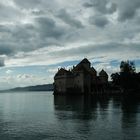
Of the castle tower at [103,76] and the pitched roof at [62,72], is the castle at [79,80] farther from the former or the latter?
the castle tower at [103,76]

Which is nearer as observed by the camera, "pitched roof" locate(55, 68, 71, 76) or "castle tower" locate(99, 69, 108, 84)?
"pitched roof" locate(55, 68, 71, 76)

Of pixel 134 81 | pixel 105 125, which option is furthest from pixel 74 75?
Result: pixel 105 125

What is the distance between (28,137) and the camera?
93.4 ft

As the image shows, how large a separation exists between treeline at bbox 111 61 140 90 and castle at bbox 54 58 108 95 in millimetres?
11416

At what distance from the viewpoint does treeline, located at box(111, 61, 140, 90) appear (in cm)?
12369

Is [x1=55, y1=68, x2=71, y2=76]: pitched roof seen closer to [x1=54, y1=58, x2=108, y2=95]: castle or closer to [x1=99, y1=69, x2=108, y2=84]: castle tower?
[x1=54, y1=58, x2=108, y2=95]: castle

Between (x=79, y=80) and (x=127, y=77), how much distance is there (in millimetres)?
21989

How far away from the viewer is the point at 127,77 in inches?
4850

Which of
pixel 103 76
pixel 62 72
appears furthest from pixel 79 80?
pixel 103 76

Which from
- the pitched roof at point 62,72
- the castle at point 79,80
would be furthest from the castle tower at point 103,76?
the pitched roof at point 62,72

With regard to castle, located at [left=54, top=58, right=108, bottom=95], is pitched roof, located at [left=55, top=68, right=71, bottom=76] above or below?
above

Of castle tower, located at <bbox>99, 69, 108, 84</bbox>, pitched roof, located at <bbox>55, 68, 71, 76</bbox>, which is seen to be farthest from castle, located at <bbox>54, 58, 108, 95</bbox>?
castle tower, located at <bbox>99, 69, 108, 84</bbox>

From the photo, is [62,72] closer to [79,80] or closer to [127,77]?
[79,80]

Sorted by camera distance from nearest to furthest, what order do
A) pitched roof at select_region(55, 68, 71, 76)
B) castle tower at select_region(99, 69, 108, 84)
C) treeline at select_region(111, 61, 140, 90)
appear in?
A: treeline at select_region(111, 61, 140, 90), pitched roof at select_region(55, 68, 71, 76), castle tower at select_region(99, 69, 108, 84)
